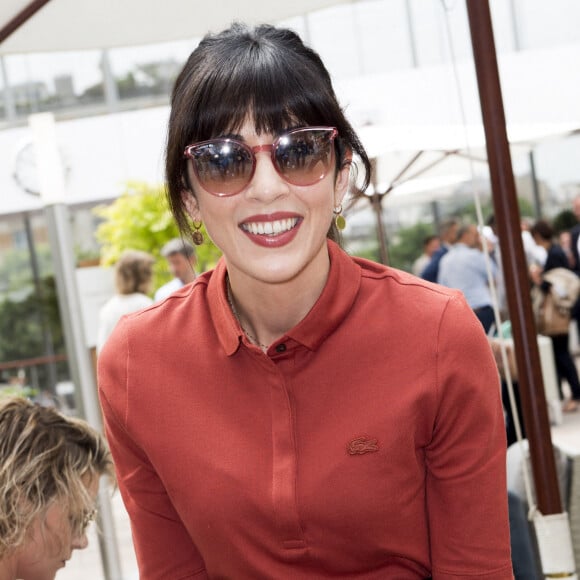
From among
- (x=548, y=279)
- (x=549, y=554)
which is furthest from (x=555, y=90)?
(x=549, y=554)

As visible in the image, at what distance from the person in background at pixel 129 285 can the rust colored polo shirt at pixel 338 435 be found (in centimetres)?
456

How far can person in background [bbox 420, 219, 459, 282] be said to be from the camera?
9.00 metres

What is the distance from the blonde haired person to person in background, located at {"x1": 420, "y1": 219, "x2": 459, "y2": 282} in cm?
720

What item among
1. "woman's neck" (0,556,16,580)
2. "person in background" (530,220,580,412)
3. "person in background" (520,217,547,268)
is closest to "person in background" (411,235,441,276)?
"person in background" (520,217,547,268)

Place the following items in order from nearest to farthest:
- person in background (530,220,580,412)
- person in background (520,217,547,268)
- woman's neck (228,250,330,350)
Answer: woman's neck (228,250,330,350)
person in background (530,220,580,412)
person in background (520,217,547,268)

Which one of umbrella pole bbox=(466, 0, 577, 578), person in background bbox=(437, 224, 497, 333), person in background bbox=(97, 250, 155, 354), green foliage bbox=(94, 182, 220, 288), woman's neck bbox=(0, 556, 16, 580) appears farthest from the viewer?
green foliage bbox=(94, 182, 220, 288)

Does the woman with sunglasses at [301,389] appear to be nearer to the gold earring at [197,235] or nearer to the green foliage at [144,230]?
the gold earring at [197,235]

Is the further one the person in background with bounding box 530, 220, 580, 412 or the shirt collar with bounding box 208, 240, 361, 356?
the person in background with bounding box 530, 220, 580, 412

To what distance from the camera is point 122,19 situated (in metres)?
Result: 2.87

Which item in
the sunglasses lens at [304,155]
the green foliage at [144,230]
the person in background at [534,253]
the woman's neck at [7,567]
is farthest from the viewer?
the green foliage at [144,230]

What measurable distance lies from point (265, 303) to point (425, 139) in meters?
4.69

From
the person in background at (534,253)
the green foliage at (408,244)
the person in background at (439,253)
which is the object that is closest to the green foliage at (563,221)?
the green foliage at (408,244)

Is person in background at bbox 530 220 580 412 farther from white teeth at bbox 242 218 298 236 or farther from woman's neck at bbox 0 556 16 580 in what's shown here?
white teeth at bbox 242 218 298 236

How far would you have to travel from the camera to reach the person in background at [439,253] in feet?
29.5
